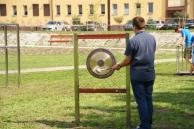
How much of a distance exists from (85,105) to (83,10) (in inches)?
2980

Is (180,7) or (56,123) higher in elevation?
(180,7)

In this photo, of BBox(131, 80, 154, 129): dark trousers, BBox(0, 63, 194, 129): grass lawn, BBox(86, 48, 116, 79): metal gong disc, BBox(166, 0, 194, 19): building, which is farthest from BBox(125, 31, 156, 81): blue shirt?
BBox(166, 0, 194, 19): building

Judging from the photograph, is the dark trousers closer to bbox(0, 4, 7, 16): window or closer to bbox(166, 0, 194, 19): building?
bbox(166, 0, 194, 19): building

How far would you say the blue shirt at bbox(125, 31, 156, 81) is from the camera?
29.3ft

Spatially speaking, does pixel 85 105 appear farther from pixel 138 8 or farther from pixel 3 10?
pixel 3 10

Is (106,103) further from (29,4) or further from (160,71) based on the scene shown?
(29,4)

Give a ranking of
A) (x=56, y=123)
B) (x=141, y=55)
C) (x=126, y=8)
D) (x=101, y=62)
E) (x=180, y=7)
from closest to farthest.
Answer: (x=141, y=55), (x=101, y=62), (x=56, y=123), (x=180, y=7), (x=126, y=8)

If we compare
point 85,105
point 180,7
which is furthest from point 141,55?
point 180,7

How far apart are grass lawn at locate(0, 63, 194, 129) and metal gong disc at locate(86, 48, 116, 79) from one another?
3.27 feet

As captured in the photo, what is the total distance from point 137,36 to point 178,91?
626 cm

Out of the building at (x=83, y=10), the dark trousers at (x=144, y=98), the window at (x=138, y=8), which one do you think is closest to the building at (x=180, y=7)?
the building at (x=83, y=10)

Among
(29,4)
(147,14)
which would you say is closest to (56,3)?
(29,4)

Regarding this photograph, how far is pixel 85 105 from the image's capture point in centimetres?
1274

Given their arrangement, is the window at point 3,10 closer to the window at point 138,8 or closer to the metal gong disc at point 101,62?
Result: the window at point 138,8
